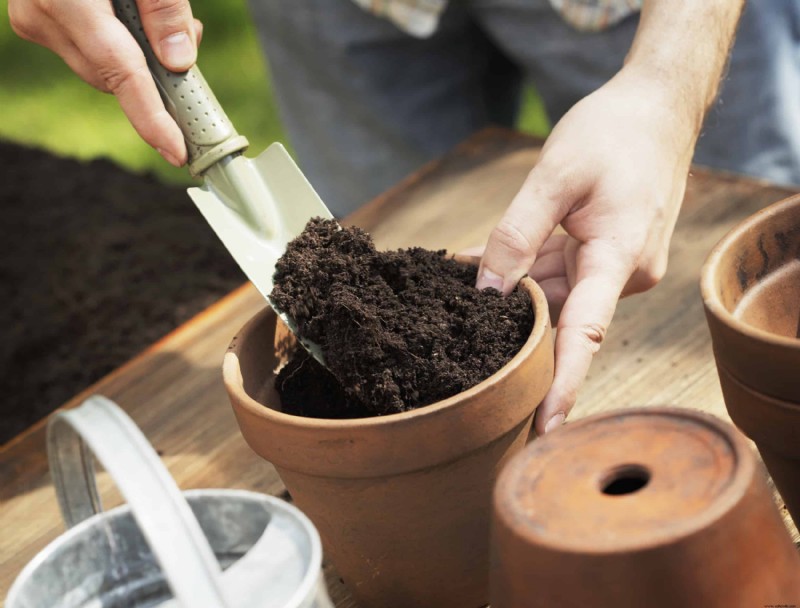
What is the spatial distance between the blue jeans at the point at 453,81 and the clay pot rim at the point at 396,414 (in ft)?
3.69

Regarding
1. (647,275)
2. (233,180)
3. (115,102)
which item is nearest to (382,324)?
(233,180)

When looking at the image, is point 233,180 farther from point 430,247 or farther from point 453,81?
point 453,81

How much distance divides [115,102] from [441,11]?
2.54m

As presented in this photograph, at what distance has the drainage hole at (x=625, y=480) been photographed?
723 mm

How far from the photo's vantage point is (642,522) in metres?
0.68

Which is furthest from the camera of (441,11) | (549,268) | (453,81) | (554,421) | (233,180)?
→ (453,81)

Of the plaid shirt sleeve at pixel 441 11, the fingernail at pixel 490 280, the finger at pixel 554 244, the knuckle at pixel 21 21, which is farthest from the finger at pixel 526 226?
the plaid shirt sleeve at pixel 441 11

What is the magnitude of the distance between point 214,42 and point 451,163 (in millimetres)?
2523

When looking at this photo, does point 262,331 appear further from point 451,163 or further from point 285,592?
point 451,163

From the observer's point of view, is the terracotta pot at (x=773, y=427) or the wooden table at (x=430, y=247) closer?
the terracotta pot at (x=773, y=427)

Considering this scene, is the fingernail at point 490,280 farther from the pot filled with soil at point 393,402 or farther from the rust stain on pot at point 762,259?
the rust stain on pot at point 762,259

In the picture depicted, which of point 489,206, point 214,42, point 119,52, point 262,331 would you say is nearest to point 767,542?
point 262,331

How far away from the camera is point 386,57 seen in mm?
2338

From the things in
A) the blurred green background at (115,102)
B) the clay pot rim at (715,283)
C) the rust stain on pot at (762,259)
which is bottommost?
the blurred green background at (115,102)
